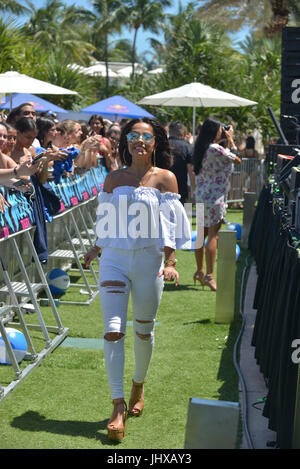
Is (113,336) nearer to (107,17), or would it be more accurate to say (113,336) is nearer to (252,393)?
(252,393)

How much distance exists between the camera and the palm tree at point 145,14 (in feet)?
245

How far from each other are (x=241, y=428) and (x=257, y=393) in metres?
0.80

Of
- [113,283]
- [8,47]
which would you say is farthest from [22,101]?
[113,283]

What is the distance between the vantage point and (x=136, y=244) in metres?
5.19

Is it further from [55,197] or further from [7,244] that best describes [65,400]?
[55,197]

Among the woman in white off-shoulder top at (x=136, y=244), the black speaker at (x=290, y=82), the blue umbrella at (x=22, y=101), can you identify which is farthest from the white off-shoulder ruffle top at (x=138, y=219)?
the blue umbrella at (x=22, y=101)

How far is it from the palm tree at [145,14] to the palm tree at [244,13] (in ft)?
73.7

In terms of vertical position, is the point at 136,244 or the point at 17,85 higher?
the point at 17,85

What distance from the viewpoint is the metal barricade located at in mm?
20906

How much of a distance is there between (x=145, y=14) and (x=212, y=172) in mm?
68500

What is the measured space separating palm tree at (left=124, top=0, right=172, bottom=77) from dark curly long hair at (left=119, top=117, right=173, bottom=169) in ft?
231

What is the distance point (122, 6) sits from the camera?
7400 centimetres

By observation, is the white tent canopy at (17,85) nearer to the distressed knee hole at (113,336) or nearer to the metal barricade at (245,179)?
the distressed knee hole at (113,336)

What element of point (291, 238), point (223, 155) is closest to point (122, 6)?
point (223, 155)
